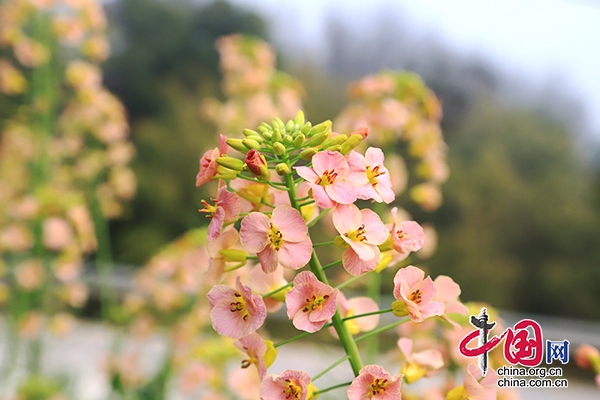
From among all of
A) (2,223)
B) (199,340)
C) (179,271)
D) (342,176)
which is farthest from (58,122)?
(342,176)

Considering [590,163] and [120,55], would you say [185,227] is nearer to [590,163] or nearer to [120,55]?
[120,55]

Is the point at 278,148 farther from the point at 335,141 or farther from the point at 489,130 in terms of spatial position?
the point at 489,130

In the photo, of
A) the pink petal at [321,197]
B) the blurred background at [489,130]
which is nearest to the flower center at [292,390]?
the pink petal at [321,197]

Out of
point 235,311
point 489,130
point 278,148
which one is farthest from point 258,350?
point 489,130

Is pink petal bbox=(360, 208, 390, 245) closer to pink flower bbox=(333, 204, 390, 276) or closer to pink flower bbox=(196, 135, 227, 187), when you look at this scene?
pink flower bbox=(333, 204, 390, 276)

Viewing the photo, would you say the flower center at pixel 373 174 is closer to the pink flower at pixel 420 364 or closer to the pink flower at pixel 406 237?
the pink flower at pixel 406 237

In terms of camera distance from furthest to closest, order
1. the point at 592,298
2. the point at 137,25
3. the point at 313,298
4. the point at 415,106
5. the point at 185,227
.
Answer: the point at 137,25
the point at 185,227
the point at 592,298
the point at 415,106
the point at 313,298

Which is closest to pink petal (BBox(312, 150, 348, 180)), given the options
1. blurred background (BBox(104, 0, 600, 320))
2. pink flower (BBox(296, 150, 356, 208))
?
pink flower (BBox(296, 150, 356, 208))
